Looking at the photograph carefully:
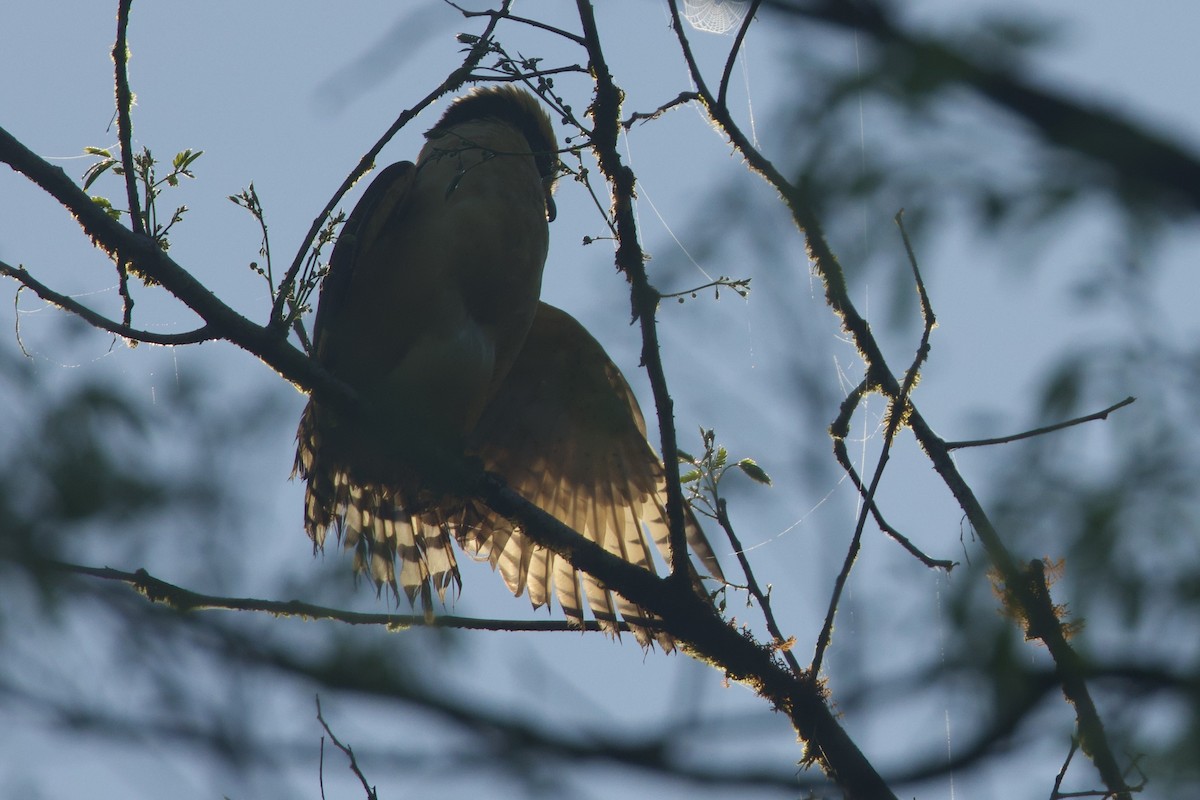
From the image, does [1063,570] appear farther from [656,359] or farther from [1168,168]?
[656,359]

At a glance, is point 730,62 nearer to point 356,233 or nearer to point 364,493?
point 356,233

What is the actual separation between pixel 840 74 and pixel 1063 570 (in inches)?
32.1

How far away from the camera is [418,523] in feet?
17.2

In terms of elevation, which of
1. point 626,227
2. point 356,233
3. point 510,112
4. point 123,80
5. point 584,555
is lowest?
point 584,555

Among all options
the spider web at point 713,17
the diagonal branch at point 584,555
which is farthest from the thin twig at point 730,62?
the diagonal branch at point 584,555

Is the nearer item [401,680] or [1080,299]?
[401,680]

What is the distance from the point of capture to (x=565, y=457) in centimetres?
546

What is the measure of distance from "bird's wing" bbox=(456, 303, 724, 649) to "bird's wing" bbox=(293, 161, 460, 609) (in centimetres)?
20

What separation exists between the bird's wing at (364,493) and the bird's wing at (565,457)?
0.66 feet

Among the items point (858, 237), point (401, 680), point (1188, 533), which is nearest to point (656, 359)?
point (858, 237)

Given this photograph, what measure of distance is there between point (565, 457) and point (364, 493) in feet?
3.04

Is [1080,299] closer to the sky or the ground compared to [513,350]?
closer to the ground

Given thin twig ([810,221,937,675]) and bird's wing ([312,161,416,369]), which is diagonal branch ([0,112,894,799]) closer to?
thin twig ([810,221,937,675])

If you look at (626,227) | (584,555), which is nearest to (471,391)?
(584,555)
